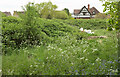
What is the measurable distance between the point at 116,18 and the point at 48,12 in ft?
25.5

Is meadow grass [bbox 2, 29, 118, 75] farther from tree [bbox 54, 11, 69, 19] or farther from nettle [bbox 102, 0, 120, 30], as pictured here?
tree [bbox 54, 11, 69, 19]

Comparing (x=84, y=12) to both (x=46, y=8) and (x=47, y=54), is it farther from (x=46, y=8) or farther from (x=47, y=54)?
(x=47, y=54)

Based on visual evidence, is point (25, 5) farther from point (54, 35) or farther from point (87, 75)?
point (87, 75)

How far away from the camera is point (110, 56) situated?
4391 millimetres

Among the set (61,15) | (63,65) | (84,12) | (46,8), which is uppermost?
(46,8)

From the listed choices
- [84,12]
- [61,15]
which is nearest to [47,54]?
[84,12]

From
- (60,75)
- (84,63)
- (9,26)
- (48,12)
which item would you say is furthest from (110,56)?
(48,12)

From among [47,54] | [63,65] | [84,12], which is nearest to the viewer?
[63,65]

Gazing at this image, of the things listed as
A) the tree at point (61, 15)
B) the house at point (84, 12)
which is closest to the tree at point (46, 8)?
the tree at point (61, 15)

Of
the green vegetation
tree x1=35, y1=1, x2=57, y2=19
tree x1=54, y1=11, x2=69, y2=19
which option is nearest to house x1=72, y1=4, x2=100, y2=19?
tree x1=54, y1=11, x2=69, y2=19

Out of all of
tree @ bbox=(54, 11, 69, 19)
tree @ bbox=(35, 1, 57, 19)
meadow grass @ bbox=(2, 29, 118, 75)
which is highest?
tree @ bbox=(35, 1, 57, 19)

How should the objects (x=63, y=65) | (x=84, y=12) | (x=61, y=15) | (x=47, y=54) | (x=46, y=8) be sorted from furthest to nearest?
1. (x=61, y=15)
2. (x=84, y=12)
3. (x=46, y=8)
4. (x=47, y=54)
5. (x=63, y=65)

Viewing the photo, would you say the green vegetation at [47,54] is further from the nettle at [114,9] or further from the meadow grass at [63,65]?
the nettle at [114,9]

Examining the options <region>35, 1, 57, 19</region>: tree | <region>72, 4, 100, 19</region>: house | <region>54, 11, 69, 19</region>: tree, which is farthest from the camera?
<region>54, 11, 69, 19</region>: tree
